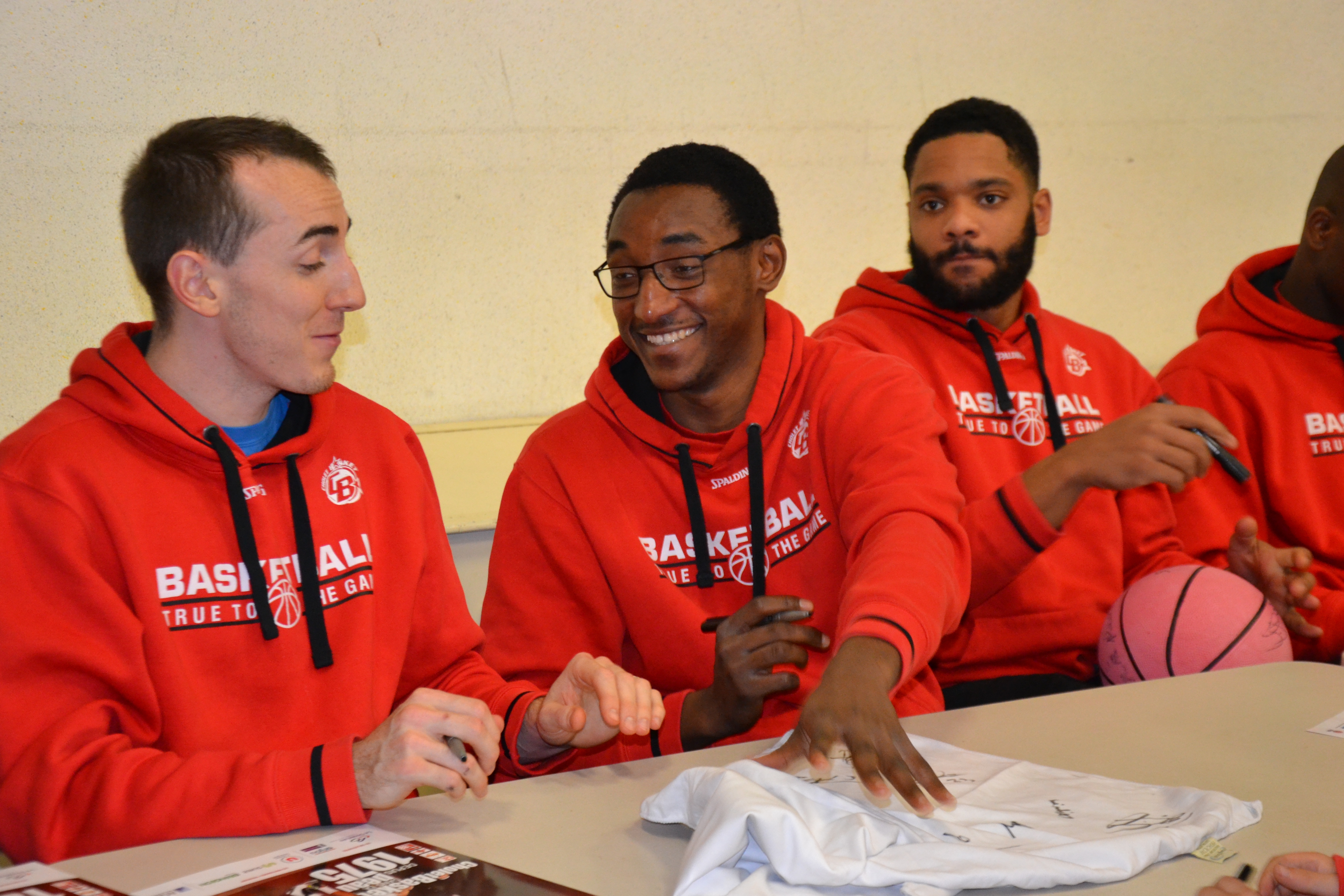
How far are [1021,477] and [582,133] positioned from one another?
1456 millimetres

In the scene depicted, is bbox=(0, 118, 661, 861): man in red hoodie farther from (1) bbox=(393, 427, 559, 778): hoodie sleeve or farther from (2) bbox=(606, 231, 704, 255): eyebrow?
(2) bbox=(606, 231, 704, 255): eyebrow

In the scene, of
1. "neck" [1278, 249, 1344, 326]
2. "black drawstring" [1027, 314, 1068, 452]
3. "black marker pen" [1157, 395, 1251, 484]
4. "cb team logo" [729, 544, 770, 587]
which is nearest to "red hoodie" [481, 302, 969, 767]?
"cb team logo" [729, 544, 770, 587]

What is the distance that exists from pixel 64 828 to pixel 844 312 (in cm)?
192

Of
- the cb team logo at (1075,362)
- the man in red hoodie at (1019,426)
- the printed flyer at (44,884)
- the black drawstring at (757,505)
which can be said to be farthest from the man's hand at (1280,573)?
the printed flyer at (44,884)

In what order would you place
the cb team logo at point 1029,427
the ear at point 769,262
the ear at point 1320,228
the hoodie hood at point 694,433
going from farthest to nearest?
the ear at point 1320,228
the cb team logo at point 1029,427
the ear at point 769,262
the hoodie hood at point 694,433

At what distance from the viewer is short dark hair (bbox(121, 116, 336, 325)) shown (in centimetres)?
159

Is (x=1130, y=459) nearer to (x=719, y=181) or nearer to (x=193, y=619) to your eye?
(x=719, y=181)

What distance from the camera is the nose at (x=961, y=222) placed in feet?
8.40

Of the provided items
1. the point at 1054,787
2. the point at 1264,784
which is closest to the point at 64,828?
the point at 1054,787

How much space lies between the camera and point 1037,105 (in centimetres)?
346

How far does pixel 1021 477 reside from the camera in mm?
2086

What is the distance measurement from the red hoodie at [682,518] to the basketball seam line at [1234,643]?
0.44 m

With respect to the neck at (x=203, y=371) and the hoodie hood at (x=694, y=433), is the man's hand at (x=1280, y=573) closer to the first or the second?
the hoodie hood at (x=694, y=433)

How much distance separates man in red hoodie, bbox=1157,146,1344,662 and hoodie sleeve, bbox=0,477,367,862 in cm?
207
